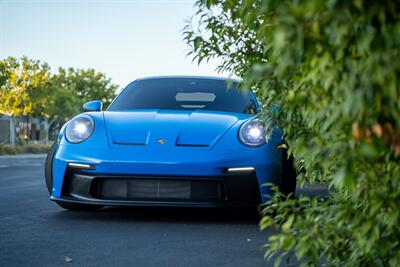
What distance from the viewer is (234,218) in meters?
5.07

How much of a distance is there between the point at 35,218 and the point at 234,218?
1.69 metres

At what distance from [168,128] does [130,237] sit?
3.42ft

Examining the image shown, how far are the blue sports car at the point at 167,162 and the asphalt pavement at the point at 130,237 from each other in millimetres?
241

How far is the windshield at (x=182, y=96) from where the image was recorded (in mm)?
5676

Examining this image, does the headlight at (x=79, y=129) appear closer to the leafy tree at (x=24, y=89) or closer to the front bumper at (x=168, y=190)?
the front bumper at (x=168, y=190)

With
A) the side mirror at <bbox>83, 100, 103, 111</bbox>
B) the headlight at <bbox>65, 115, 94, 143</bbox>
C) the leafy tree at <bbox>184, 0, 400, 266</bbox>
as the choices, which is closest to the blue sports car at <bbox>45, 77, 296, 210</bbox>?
the headlight at <bbox>65, 115, 94, 143</bbox>

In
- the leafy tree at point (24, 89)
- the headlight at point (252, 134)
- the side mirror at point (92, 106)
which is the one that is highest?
the side mirror at point (92, 106)

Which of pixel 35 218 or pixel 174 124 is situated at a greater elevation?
pixel 174 124

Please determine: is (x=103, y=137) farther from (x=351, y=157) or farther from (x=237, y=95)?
(x=351, y=157)

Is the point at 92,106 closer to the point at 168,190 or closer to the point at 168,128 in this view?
the point at 168,128

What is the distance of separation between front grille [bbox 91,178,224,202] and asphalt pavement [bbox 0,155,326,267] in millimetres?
218

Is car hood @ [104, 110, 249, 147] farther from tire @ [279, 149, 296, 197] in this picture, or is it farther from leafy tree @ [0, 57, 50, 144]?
leafy tree @ [0, 57, 50, 144]

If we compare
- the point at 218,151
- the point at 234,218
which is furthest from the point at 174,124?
the point at 234,218

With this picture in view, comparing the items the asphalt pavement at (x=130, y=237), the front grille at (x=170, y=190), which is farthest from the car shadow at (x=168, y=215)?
the front grille at (x=170, y=190)
